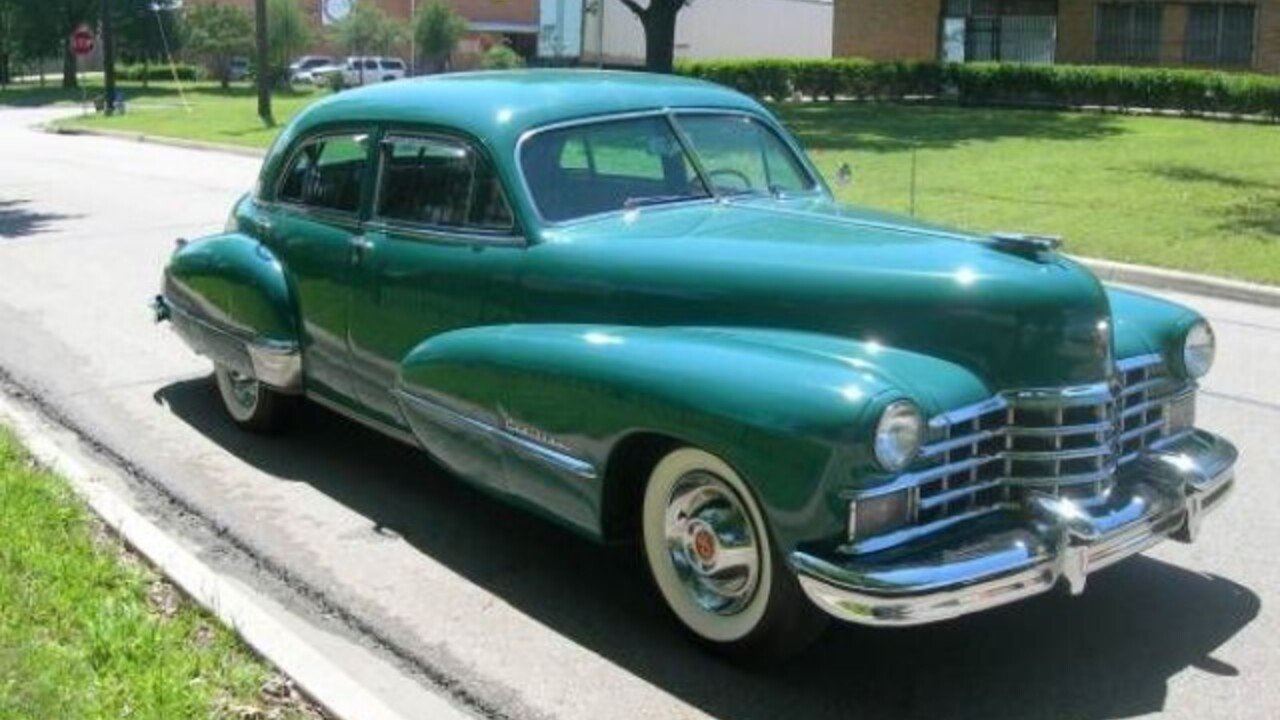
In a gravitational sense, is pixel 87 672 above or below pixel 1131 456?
below

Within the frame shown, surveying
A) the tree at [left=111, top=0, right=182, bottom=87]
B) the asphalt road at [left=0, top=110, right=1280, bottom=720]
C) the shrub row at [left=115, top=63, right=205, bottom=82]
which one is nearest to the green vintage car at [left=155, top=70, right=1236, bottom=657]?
the asphalt road at [left=0, top=110, right=1280, bottom=720]

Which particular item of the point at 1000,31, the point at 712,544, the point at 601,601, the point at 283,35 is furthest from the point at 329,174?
the point at 283,35

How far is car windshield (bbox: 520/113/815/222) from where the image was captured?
5203mm

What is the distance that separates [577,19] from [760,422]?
74758 mm

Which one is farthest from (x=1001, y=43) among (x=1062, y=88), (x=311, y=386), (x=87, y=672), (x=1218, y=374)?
(x=87, y=672)

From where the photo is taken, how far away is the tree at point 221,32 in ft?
228

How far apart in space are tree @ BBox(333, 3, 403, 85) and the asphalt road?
216 feet

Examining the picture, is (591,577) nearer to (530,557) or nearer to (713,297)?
(530,557)

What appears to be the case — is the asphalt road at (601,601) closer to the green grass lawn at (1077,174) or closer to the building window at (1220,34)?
the green grass lawn at (1077,174)

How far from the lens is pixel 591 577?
16.8 ft

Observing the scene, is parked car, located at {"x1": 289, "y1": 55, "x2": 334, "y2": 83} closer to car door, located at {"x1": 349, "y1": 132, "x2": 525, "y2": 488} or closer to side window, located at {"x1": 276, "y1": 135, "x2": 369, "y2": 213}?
side window, located at {"x1": 276, "y1": 135, "x2": 369, "y2": 213}

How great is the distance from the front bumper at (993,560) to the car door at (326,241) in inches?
108

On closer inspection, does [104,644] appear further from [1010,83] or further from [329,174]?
[1010,83]

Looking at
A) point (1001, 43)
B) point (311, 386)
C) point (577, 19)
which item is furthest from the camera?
point (577, 19)
